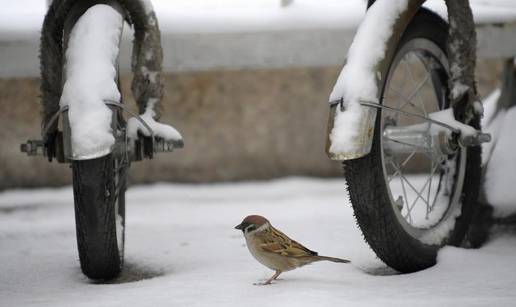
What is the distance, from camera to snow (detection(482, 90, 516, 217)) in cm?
244

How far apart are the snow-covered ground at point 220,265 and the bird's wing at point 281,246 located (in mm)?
66

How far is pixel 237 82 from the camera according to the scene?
4227 millimetres

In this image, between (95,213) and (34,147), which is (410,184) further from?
(34,147)

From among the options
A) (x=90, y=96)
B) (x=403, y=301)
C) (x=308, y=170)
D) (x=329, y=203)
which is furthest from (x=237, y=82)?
(x=403, y=301)

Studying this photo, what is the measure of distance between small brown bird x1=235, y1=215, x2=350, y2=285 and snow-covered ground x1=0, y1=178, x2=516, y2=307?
42 mm

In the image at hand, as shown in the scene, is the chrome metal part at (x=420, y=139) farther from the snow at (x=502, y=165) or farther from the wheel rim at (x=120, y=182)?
the wheel rim at (x=120, y=182)

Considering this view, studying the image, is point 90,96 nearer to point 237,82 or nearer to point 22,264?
point 22,264

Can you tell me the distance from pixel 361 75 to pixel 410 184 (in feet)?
1.59

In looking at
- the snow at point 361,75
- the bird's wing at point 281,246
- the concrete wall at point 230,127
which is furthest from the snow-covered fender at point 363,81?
the concrete wall at point 230,127

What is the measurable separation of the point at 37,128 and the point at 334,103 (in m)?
2.68

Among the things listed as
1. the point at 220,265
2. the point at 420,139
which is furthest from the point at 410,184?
the point at 220,265

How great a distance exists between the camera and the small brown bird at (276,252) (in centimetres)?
183

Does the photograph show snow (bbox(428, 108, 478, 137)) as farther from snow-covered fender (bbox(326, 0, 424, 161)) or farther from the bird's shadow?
the bird's shadow

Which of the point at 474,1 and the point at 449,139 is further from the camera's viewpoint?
the point at 474,1
